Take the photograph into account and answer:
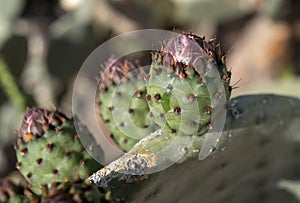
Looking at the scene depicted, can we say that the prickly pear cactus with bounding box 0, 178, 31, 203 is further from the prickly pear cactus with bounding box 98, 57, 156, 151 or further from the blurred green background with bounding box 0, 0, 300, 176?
the blurred green background with bounding box 0, 0, 300, 176

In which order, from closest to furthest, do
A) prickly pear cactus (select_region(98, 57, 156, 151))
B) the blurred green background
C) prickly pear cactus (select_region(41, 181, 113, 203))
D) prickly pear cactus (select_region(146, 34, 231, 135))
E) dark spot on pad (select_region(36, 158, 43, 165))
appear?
prickly pear cactus (select_region(41, 181, 113, 203))
prickly pear cactus (select_region(146, 34, 231, 135))
dark spot on pad (select_region(36, 158, 43, 165))
prickly pear cactus (select_region(98, 57, 156, 151))
the blurred green background

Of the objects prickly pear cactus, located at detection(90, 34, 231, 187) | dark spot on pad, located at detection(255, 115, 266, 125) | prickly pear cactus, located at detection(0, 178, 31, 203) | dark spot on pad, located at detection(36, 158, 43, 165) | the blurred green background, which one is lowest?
prickly pear cactus, located at detection(0, 178, 31, 203)

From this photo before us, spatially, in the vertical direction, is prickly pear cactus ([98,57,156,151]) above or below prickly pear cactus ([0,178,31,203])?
above

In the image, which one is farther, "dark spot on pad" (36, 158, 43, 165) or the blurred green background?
the blurred green background

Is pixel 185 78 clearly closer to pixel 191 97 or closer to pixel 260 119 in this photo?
pixel 191 97

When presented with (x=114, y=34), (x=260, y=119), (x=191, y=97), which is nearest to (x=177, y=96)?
(x=191, y=97)

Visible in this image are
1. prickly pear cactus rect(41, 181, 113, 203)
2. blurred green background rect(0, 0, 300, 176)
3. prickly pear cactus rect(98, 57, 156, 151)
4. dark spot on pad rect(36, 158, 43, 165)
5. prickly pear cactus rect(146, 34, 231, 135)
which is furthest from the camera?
blurred green background rect(0, 0, 300, 176)

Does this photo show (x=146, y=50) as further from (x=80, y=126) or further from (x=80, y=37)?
(x=80, y=126)

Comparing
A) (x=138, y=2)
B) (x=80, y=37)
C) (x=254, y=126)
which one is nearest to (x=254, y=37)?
(x=138, y=2)

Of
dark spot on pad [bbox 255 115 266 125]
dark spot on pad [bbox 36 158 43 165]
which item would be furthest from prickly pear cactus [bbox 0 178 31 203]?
dark spot on pad [bbox 255 115 266 125]

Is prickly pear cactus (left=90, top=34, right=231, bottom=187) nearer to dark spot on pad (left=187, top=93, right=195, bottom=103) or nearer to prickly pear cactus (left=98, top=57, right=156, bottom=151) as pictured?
dark spot on pad (left=187, top=93, right=195, bottom=103)
